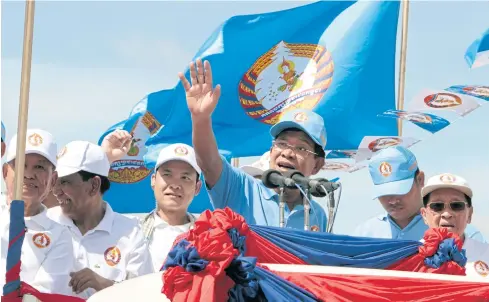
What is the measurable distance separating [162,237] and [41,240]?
1.32m

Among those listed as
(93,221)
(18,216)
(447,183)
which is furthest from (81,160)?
(447,183)

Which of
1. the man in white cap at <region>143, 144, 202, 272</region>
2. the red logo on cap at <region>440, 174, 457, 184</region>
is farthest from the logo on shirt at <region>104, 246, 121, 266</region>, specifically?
the red logo on cap at <region>440, 174, 457, 184</region>

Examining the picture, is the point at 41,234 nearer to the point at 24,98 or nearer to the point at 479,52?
the point at 24,98

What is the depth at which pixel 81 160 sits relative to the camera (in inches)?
264

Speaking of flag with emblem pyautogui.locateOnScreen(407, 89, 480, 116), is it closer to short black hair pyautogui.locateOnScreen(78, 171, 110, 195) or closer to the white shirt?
the white shirt

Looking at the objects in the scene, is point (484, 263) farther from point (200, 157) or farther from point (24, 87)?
point (24, 87)

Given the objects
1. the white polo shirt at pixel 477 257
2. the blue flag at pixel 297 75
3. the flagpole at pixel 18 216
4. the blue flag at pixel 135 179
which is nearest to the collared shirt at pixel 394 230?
the white polo shirt at pixel 477 257

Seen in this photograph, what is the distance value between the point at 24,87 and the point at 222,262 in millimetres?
2229

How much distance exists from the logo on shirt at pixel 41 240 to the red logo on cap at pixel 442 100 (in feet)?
13.4

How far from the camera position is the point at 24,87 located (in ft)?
18.4

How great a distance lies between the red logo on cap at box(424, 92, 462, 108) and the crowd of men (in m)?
1.49

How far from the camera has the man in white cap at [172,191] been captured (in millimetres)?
7164

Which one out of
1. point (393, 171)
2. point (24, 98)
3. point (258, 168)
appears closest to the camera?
point (24, 98)

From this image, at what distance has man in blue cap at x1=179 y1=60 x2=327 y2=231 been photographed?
232 inches
